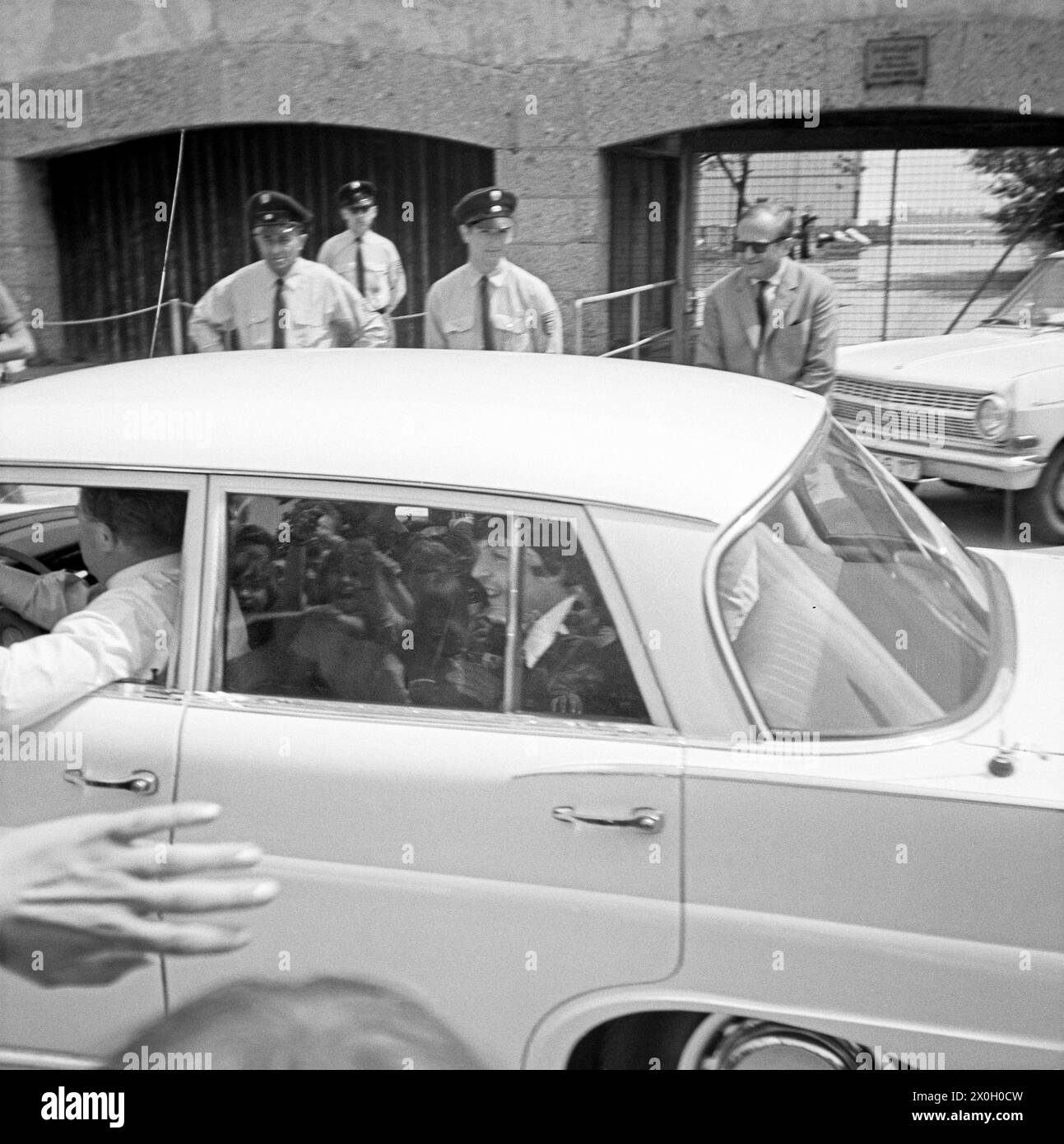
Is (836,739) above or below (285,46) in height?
below

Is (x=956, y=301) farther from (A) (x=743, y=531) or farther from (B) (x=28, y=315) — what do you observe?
(A) (x=743, y=531)

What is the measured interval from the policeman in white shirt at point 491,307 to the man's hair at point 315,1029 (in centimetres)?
451

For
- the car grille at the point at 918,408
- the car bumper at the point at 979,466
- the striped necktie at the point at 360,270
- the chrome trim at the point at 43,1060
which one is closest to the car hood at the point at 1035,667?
the chrome trim at the point at 43,1060

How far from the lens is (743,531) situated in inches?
97.7

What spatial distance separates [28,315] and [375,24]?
3.87 meters

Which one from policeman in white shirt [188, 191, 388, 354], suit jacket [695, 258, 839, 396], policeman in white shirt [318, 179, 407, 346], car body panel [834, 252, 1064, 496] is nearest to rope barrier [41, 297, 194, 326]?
policeman in white shirt [318, 179, 407, 346]

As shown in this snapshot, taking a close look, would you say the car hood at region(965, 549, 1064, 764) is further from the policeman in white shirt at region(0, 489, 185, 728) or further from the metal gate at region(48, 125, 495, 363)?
the metal gate at region(48, 125, 495, 363)

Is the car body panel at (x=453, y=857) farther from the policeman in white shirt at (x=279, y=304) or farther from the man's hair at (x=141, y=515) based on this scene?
the policeman in white shirt at (x=279, y=304)

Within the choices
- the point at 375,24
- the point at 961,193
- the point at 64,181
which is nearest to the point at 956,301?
the point at 961,193

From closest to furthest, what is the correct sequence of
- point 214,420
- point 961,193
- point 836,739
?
point 836,739, point 214,420, point 961,193

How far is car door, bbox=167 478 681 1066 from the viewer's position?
238cm

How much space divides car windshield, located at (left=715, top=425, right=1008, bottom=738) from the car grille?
4656 mm

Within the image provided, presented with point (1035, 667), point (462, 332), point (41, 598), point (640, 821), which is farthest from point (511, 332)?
point (640, 821)

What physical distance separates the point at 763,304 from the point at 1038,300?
2.73 m
